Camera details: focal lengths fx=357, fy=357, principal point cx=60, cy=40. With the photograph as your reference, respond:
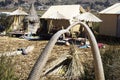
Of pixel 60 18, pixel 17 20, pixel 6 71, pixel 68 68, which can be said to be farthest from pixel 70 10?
pixel 6 71

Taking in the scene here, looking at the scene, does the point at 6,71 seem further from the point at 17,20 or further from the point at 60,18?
the point at 17,20

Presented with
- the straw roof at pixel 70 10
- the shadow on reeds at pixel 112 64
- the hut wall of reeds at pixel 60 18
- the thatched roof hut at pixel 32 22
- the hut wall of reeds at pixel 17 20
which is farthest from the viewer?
the hut wall of reeds at pixel 17 20

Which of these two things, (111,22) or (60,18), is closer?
(111,22)

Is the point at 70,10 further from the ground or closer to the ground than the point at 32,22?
further from the ground

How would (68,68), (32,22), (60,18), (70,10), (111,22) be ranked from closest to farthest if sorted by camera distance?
(68,68) < (111,22) < (60,18) < (70,10) < (32,22)

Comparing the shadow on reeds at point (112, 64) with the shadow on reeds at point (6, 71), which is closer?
the shadow on reeds at point (6, 71)

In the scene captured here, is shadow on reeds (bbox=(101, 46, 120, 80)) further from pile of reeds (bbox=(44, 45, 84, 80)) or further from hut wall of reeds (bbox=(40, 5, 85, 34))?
hut wall of reeds (bbox=(40, 5, 85, 34))

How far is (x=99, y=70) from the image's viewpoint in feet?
12.3

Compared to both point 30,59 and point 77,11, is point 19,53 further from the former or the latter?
point 77,11

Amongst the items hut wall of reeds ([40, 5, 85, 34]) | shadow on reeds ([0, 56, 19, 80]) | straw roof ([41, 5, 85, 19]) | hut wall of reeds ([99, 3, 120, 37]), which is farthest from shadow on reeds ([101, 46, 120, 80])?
straw roof ([41, 5, 85, 19])

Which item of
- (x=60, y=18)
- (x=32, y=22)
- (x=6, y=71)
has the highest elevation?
(x=6, y=71)

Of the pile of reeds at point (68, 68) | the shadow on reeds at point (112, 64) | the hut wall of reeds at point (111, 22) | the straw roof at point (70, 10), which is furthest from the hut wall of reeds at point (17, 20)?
the shadow on reeds at point (112, 64)

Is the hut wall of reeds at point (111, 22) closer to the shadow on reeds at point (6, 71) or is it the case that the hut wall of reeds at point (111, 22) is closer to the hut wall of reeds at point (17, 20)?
the hut wall of reeds at point (17, 20)

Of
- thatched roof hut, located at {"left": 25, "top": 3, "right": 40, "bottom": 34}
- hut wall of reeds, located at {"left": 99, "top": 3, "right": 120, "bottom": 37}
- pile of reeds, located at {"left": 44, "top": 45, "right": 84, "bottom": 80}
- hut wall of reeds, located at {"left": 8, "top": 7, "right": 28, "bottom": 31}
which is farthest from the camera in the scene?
hut wall of reeds, located at {"left": 8, "top": 7, "right": 28, "bottom": 31}
